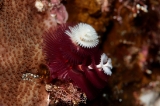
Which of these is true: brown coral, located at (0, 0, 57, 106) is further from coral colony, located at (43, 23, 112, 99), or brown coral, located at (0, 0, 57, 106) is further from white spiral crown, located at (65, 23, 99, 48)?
white spiral crown, located at (65, 23, 99, 48)

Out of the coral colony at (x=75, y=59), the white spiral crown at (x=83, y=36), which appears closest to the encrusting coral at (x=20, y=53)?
the coral colony at (x=75, y=59)

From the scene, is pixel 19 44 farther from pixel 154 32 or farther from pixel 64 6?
pixel 154 32

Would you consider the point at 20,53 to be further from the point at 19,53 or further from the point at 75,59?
the point at 75,59

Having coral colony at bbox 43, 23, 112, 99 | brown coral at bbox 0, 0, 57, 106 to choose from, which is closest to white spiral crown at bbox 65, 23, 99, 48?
coral colony at bbox 43, 23, 112, 99

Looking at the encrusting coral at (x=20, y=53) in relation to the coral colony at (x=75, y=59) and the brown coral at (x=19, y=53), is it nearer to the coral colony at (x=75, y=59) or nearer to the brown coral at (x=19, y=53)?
the brown coral at (x=19, y=53)

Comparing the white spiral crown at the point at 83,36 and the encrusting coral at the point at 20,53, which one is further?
the encrusting coral at the point at 20,53
